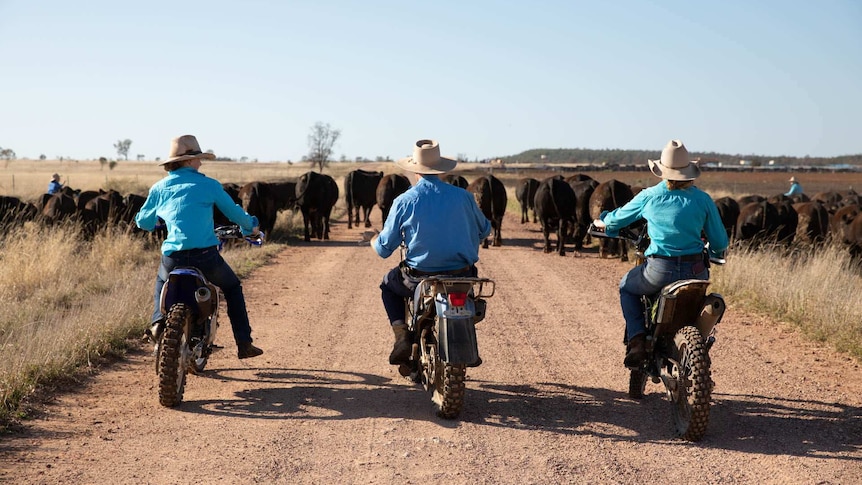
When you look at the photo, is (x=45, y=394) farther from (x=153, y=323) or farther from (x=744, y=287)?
(x=744, y=287)

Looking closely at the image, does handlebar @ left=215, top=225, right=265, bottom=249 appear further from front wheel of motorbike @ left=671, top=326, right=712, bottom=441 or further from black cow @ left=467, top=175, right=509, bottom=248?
black cow @ left=467, top=175, right=509, bottom=248

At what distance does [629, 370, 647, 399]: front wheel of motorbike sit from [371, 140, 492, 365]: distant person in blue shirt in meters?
1.52

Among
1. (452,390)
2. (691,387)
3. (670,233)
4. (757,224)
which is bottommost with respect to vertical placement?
(452,390)

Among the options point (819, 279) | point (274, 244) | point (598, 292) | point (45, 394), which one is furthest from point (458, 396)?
point (274, 244)

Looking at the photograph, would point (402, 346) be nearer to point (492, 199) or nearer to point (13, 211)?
point (492, 199)

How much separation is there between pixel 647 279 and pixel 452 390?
1661 mm

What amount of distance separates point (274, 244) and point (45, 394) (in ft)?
43.1

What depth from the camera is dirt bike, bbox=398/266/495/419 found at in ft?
18.6

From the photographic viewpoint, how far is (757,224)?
17188mm

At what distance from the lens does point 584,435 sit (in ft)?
18.4

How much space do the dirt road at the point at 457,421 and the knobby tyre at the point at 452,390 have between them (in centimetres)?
11

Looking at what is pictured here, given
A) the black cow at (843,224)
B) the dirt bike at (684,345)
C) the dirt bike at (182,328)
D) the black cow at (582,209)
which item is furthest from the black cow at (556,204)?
the dirt bike at (182,328)

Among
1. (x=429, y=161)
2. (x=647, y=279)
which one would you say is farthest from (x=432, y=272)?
(x=647, y=279)

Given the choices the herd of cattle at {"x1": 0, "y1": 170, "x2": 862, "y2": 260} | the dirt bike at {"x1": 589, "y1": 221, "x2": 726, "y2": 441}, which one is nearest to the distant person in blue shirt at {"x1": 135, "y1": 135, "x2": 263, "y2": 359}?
the dirt bike at {"x1": 589, "y1": 221, "x2": 726, "y2": 441}
